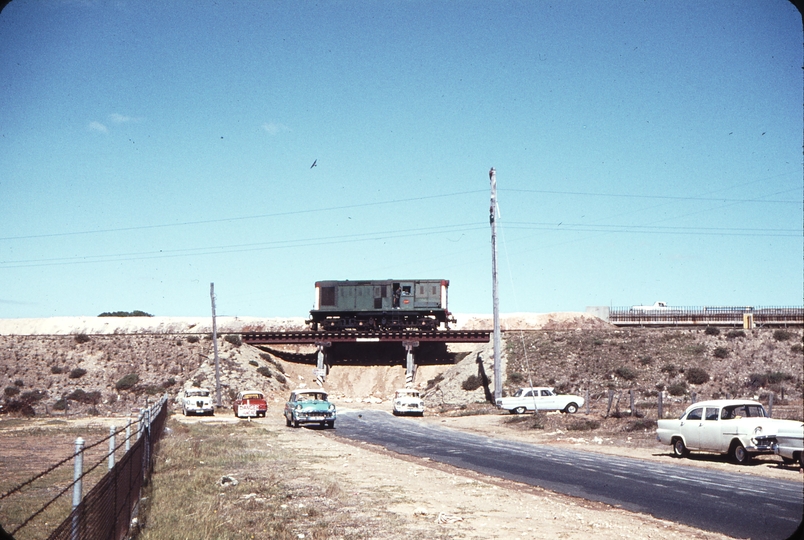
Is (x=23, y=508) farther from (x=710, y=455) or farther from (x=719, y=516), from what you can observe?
(x=710, y=455)

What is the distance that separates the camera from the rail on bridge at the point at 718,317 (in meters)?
62.4

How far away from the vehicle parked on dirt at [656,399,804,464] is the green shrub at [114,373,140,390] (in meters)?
49.5

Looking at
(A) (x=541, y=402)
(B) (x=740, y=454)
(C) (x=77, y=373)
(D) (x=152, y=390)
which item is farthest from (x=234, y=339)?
(B) (x=740, y=454)

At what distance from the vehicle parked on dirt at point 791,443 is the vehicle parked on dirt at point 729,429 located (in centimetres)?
5

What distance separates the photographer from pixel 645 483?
15641mm

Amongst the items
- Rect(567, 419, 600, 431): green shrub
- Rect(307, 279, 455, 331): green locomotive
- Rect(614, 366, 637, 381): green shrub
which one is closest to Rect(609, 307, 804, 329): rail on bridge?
Rect(614, 366, 637, 381): green shrub

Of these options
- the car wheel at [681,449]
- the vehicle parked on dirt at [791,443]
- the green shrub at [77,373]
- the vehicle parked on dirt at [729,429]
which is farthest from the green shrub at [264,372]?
the vehicle parked on dirt at [791,443]

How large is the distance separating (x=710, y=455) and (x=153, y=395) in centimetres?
4803

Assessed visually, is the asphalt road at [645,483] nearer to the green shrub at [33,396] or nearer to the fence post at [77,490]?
the fence post at [77,490]

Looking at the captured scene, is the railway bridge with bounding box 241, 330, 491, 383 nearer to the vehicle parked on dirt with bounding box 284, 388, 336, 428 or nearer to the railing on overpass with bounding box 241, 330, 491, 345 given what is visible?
the railing on overpass with bounding box 241, 330, 491, 345

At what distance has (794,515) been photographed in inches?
455

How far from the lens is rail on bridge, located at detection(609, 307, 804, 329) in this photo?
62.4 metres

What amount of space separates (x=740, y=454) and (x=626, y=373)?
111 feet

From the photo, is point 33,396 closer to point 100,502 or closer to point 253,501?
point 253,501
